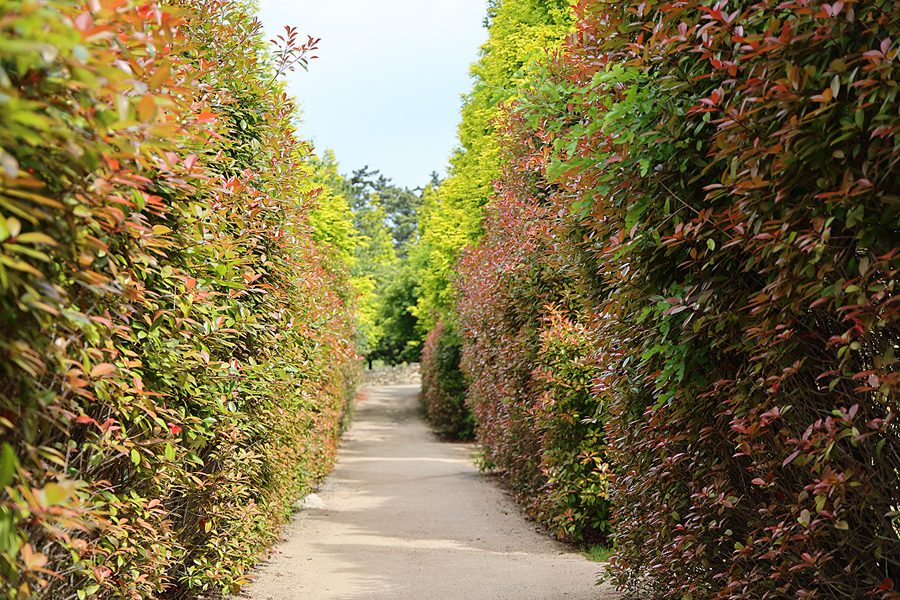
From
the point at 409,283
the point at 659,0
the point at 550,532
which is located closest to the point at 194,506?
the point at 659,0

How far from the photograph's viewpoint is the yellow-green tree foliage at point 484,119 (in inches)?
618

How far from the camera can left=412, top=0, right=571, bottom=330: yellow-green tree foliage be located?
15.7 meters

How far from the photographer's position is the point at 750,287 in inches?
109

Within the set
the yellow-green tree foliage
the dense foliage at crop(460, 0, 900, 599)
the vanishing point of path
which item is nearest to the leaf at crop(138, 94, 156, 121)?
the dense foliage at crop(460, 0, 900, 599)

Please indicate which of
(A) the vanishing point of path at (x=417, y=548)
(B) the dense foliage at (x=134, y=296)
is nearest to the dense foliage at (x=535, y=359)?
(A) the vanishing point of path at (x=417, y=548)

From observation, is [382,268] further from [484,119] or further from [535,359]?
[535,359]

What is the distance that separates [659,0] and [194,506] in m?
4.40

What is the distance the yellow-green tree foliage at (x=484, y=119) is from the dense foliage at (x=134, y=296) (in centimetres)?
971

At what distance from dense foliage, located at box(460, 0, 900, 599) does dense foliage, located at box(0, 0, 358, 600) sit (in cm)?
213

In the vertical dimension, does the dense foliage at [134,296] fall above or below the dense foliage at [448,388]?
above

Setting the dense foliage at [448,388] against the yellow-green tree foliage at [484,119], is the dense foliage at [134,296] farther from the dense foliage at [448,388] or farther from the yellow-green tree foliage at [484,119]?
the dense foliage at [448,388]

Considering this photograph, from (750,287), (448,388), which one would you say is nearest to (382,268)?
(448,388)

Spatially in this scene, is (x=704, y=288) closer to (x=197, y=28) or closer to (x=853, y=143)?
(x=853, y=143)

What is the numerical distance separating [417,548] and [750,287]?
5733 mm
